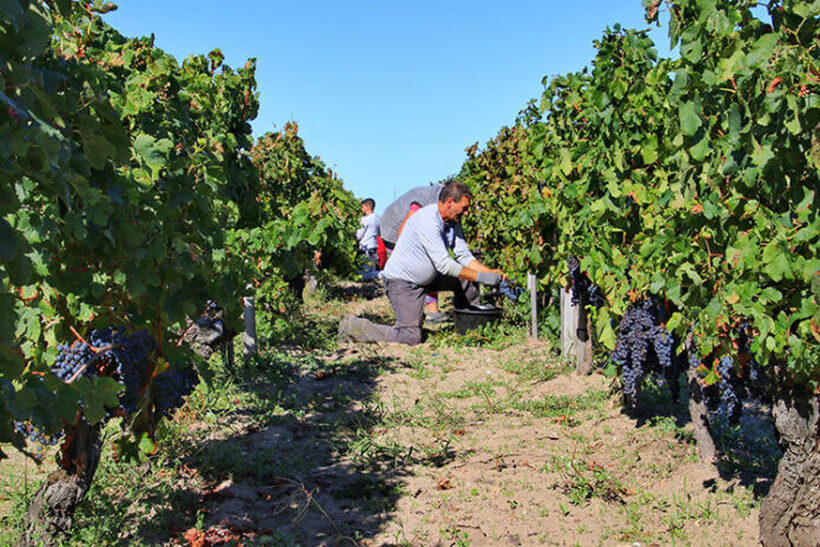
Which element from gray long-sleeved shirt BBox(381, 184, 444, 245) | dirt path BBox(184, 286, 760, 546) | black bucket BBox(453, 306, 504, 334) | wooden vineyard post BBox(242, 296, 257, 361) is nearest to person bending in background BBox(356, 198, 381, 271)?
gray long-sleeved shirt BBox(381, 184, 444, 245)

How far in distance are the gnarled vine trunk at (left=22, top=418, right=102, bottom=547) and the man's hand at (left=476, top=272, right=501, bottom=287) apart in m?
4.37

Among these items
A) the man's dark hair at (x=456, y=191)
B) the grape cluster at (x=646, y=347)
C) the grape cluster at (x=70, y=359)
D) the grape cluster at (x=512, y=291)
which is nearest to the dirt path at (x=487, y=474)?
the grape cluster at (x=646, y=347)

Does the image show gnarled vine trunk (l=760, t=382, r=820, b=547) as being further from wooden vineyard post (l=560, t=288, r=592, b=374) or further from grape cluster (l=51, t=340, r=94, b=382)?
grape cluster (l=51, t=340, r=94, b=382)

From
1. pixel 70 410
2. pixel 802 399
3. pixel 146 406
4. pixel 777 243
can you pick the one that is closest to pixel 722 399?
pixel 802 399

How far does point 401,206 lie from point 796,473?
31.6 ft

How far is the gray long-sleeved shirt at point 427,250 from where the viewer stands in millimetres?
7191

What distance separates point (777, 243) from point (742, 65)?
645 millimetres

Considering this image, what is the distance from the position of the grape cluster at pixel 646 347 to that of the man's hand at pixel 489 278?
2.63 metres

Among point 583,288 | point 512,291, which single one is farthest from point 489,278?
point 583,288

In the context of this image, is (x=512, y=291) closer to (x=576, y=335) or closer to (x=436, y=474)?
(x=576, y=335)

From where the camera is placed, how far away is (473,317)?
752 cm

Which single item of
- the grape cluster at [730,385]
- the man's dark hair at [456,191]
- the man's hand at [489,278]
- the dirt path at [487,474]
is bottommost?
the dirt path at [487,474]

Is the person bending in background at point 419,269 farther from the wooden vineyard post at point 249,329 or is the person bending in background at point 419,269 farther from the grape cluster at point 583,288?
the grape cluster at point 583,288

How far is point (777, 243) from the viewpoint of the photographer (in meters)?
2.52
